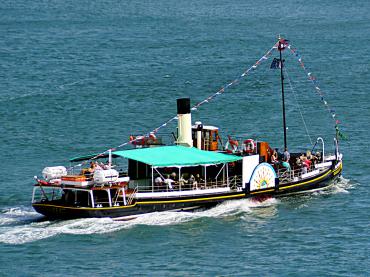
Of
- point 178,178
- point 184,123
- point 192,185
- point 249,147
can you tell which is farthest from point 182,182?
point 249,147

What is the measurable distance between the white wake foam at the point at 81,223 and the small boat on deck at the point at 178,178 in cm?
46

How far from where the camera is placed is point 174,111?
10212 centimetres

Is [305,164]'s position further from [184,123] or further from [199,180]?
[184,123]

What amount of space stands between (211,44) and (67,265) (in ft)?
279

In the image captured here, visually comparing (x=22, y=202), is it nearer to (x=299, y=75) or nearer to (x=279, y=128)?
(x=279, y=128)

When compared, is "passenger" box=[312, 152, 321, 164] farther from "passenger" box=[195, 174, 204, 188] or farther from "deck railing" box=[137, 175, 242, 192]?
"passenger" box=[195, 174, 204, 188]

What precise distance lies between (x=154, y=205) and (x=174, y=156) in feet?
12.3

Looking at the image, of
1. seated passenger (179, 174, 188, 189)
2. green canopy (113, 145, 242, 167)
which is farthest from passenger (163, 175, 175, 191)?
green canopy (113, 145, 242, 167)

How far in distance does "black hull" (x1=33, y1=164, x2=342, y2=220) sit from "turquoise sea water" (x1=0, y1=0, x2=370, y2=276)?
20.7 inches

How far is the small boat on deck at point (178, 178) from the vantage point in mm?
63781

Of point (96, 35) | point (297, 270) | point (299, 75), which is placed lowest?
point (297, 270)

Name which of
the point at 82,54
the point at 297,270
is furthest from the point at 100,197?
the point at 82,54

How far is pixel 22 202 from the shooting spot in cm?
7012

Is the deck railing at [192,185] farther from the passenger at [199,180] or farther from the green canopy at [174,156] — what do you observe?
the green canopy at [174,156]
